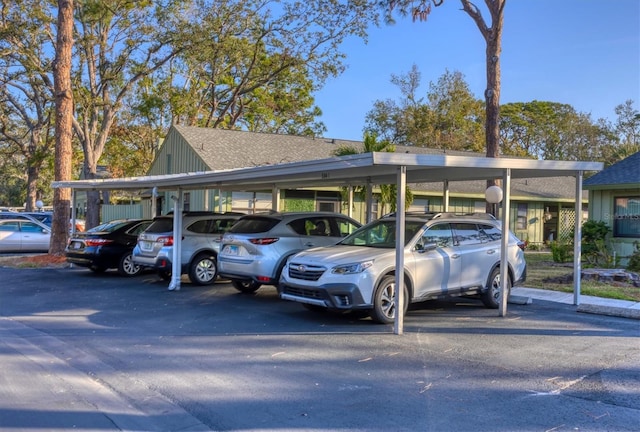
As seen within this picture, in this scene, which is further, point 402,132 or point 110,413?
point 402,132

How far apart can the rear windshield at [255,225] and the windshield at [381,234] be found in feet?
5.24

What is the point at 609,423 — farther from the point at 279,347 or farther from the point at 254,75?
the point at 254,75

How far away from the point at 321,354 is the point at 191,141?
16.2 metres

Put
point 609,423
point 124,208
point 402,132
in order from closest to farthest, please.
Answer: point 609,423, point 124,208, point 402,132

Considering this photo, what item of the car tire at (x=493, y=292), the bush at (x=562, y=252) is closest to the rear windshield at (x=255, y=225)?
the car tire at (x=493, y=292)

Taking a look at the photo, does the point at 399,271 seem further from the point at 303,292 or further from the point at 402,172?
the point at 303,292

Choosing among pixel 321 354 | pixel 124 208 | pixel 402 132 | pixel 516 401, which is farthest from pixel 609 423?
pixel 402 132

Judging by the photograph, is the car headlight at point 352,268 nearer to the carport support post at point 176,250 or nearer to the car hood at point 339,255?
the car hood at point 339,255

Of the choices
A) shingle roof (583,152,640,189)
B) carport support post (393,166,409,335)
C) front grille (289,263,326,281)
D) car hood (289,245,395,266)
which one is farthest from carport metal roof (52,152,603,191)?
shingle roof (583,152,640,189)

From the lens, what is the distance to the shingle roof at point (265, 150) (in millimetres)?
20938

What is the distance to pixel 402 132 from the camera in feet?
137

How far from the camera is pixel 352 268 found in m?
8.05

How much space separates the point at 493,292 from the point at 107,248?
9.35m

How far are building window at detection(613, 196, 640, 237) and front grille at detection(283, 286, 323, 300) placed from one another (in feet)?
42.8
